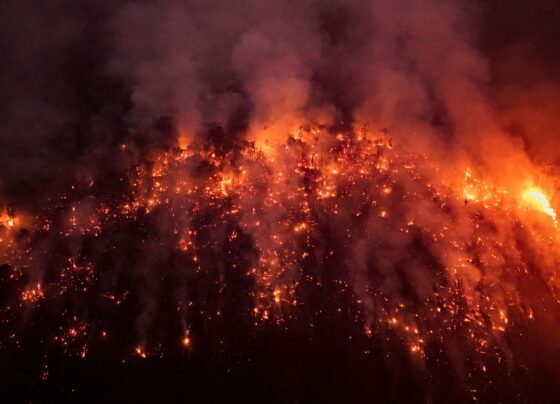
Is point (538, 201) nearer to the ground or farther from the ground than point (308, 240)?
farther from the ground

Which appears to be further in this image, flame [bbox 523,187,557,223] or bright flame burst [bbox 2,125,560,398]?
flame [bbox 523,187,557,223]

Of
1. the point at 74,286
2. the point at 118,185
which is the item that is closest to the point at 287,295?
the point at 74,286

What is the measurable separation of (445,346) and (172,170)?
21239 mm

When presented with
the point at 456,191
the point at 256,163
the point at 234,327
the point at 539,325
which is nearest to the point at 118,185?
the point at 256,163

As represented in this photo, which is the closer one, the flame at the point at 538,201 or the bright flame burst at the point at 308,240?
the bright flame burst at the point at 308,240

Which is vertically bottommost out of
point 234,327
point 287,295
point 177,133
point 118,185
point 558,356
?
point 558,356

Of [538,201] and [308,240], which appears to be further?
[538,201]

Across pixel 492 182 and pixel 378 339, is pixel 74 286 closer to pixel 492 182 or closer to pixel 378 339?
pixel 378 339

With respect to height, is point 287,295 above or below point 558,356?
above

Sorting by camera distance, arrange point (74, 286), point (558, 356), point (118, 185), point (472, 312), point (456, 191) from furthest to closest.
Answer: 1. point (118, 185)
2. point (456, 191)
3. point (74, 286)
4. point (472, 312)
5. point (558, 356)

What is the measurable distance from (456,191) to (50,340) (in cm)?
2631

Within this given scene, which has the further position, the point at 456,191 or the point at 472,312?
the point at 456,191

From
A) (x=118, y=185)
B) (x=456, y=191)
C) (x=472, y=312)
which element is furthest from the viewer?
(x=118, y=185)

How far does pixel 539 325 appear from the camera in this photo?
74.1 ft
